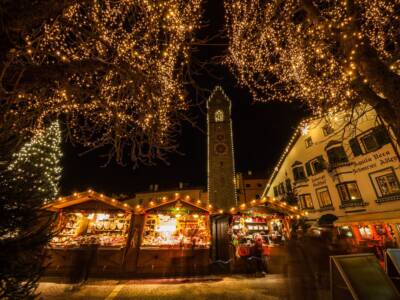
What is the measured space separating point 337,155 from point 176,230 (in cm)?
1487

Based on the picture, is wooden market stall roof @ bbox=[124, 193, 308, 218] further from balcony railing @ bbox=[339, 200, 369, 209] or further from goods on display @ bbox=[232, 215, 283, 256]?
balcony railing @ bbox=[339, 200, 369, 209]

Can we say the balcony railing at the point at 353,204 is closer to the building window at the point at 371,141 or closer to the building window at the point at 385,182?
the building window at the point at 385,182

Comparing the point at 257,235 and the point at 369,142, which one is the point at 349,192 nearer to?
the point at 369,142

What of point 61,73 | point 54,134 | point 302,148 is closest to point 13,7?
point 61,73

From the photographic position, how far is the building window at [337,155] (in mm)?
16917

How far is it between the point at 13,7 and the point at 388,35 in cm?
825

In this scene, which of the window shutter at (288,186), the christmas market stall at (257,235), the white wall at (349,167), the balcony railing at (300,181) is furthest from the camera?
the window shutter at (288,186)

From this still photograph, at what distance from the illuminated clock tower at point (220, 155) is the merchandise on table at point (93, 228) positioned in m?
14.7

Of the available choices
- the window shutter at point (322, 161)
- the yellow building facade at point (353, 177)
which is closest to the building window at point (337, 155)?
the yellow building facade at point (353, 177)

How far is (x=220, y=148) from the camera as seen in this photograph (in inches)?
1117

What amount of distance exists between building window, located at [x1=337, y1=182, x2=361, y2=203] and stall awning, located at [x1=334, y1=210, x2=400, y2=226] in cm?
129

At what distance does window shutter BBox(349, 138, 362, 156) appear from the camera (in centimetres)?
1572

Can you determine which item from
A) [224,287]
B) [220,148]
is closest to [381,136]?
[224,287]

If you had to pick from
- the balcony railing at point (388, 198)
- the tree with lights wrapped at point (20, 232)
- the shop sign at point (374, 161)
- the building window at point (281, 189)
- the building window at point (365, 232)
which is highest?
the building window at point (281, 189)
